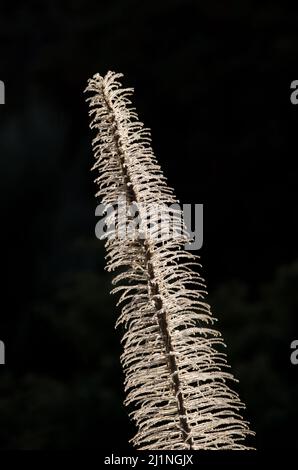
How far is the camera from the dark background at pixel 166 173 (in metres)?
5.82

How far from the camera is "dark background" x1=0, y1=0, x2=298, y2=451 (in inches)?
229

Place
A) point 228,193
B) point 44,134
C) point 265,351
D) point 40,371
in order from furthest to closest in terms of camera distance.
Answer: point 44,134 → point 228,193 → point 40,371 → point 265,351

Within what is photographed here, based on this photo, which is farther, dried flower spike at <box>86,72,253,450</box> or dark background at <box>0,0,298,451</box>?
dark background at <box>0,0,298,451</box>

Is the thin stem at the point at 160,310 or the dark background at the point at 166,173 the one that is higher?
the dark background at the point at 166,173

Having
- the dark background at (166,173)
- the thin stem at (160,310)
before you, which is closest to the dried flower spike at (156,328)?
the thin stem at (160,310)

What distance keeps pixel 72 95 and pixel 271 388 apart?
435cm

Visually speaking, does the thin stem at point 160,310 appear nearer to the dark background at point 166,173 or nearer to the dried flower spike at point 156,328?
the dried flower spike at point 156,328

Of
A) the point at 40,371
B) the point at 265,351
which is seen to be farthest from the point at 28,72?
the point at 265,351

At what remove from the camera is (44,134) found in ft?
26.7

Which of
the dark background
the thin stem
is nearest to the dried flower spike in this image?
the thin stem

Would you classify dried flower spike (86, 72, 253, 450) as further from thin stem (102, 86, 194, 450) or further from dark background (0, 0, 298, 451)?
dark background (0, 0, 298, 451)

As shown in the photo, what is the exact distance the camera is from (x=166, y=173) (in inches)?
307

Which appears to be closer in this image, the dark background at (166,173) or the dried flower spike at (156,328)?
the dried flower spike at (156,328)
